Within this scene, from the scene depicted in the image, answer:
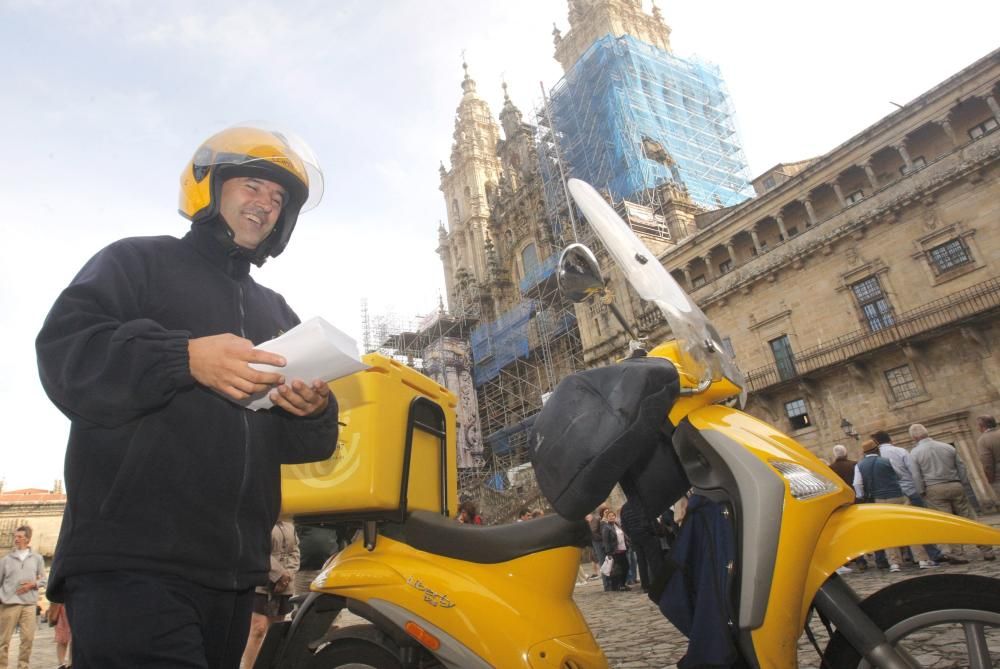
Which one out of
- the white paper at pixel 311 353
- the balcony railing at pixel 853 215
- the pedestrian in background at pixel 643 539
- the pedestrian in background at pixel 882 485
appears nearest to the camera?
the white paper at pixel 311 353

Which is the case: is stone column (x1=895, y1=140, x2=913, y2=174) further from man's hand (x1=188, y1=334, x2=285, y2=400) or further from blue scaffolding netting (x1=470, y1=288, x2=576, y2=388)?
man's hand (x1=188, y1=334, x2=285, y2=400)

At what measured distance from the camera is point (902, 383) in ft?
56.2

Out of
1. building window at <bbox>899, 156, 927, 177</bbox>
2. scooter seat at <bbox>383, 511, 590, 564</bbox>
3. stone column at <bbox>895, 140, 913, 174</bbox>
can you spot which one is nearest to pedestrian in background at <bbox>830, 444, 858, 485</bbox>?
scooter seat at <bbox>383, 511, 590, 564</bbox>

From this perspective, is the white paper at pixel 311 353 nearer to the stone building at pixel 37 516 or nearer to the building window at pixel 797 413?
the building window at pixel 797 413

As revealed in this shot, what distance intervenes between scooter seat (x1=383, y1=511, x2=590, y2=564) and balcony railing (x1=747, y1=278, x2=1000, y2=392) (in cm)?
1384

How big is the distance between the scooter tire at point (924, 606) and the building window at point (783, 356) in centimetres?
1918

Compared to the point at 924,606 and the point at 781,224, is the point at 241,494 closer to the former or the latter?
the point at 924,606

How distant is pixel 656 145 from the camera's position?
2964 cm

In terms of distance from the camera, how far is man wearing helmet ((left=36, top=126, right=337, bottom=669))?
1.15 metres

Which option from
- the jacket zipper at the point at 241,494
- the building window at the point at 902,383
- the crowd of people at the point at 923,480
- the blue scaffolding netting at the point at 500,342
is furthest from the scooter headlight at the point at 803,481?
the blue scaffolding netting at the point at 500,342

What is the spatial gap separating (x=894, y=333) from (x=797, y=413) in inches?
153

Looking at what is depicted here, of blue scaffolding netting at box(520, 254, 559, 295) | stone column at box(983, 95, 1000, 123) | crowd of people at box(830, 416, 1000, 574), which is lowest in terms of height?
crowd of people at box(830, 416, 1000, 574)

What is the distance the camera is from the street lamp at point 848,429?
690 inches

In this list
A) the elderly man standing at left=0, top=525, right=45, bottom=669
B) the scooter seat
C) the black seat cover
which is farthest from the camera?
the elderly man standing at left=0, top=525, right=45, bottom=669
